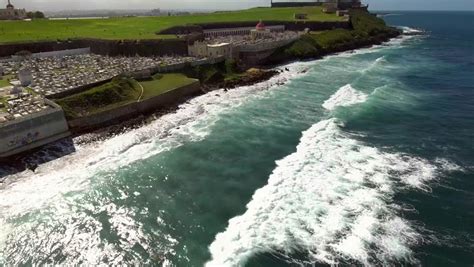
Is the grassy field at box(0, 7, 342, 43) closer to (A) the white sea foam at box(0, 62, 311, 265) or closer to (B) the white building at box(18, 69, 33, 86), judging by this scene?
A: (B) the white building at box(18, 69, 33, 86)

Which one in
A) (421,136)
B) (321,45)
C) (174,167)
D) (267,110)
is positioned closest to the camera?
(174,167)

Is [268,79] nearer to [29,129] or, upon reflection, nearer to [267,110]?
[267,110]

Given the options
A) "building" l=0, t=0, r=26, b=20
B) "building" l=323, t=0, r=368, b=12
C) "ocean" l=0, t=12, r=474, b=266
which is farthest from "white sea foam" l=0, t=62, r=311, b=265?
"building" l=323, t=0, r=368, b=12

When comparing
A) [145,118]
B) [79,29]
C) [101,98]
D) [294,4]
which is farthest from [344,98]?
[294,4]

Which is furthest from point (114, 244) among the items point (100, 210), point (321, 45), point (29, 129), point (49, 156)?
point (321, 45)

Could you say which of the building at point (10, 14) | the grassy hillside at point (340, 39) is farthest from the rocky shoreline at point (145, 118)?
the building at point (10, 14)

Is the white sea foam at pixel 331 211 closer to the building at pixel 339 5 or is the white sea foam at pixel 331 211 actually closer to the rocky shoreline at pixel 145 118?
the rocky shoreline at pixel 145 118
